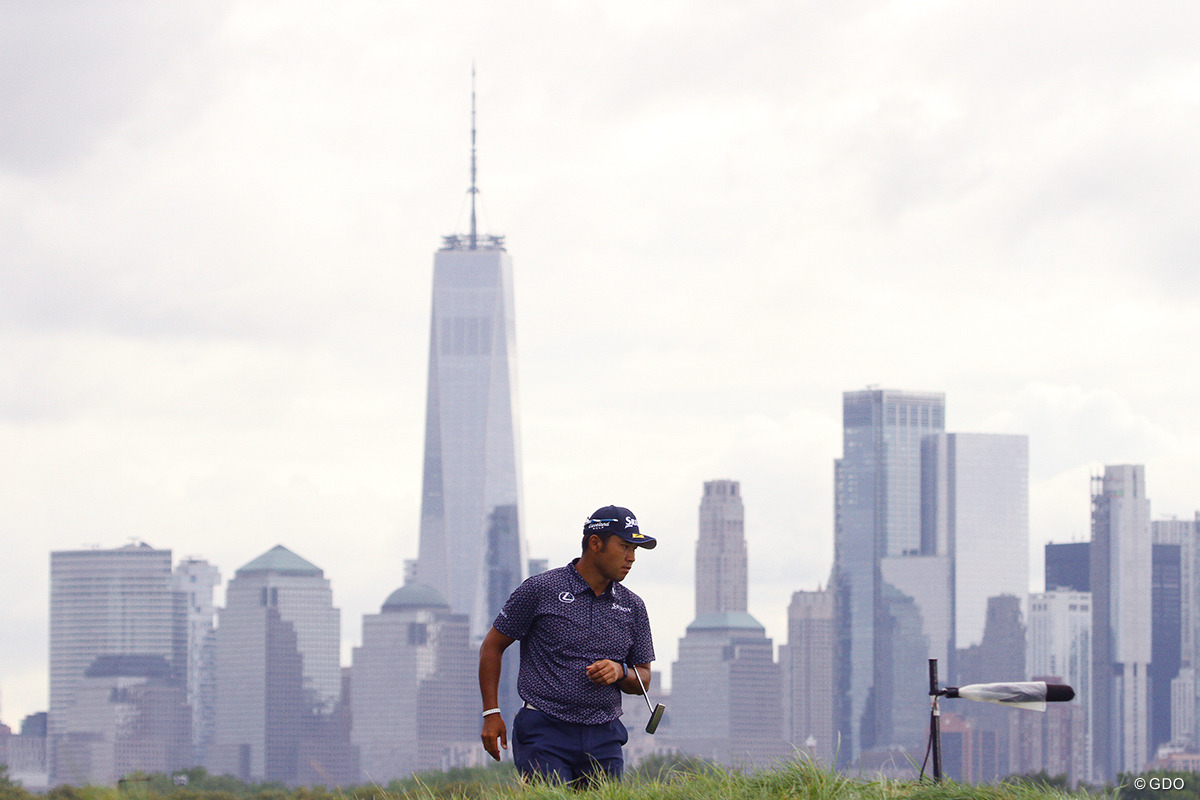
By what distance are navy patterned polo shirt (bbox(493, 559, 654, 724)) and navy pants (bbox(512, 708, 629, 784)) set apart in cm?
7

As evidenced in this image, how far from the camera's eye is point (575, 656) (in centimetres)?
1109

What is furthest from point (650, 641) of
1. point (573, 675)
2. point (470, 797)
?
point (470, 797)

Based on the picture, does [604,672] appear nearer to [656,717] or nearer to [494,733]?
[656,717]

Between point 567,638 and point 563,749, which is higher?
point 567,638

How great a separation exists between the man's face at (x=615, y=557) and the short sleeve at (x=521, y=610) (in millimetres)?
442

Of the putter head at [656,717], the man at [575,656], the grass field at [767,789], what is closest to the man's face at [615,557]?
the man at [575,656]

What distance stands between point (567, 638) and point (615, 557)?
1.87 ft

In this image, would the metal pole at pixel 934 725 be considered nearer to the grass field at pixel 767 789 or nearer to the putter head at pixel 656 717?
the grass field at pixel 767 789

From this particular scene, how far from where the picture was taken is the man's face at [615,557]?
10.9m

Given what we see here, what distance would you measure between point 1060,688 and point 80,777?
18.3 feet

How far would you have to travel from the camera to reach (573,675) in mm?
11055

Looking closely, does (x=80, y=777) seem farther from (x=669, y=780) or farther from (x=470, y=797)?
(x=669, y=780)

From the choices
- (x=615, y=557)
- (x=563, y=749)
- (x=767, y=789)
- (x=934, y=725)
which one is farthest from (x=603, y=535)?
(x=934, y=725)

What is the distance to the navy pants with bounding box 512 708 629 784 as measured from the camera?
36.2 feet
